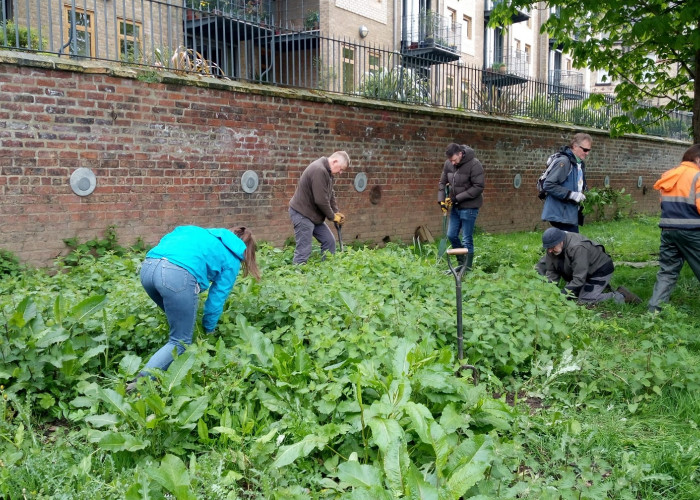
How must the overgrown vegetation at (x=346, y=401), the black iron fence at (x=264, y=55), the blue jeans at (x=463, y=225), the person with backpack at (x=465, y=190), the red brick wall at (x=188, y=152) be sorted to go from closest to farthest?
the overgrown vegetation at (x=346, y=401) < the red brick wall at (x=188, y=152) < the black iron fence at (x=264, y=55) < the person with backpack at (x=465, y=190) < the blue jeans at (x=463, y=225)

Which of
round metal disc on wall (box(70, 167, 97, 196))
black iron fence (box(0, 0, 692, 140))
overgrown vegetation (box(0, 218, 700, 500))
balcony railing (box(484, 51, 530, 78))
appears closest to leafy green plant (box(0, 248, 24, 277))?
round metal disc on wall (box(70, 167, 97, 196))

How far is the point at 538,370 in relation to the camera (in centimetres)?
436

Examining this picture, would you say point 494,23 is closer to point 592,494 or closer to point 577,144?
point 577,144

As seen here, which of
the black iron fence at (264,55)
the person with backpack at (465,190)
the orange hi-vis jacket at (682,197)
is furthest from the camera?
the person with backpack at (465,190)

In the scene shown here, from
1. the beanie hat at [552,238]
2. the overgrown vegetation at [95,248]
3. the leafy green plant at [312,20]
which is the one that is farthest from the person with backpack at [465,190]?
the leafy green plant at [312,20]

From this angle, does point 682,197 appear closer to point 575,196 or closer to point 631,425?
point 575,196

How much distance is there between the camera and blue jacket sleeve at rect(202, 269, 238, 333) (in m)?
4.27

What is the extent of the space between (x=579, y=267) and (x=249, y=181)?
4748mm

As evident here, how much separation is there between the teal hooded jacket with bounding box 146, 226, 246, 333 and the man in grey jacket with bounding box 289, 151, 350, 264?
294 cm

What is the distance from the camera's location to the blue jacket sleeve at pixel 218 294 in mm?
4273

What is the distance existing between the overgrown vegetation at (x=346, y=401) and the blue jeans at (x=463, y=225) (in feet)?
10.4

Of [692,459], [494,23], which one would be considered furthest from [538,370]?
[494,23]

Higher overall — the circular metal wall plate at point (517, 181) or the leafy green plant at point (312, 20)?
the leafy green plant at point (312, 20)

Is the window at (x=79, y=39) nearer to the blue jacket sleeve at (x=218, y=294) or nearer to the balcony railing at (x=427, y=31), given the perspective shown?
the blue jacket sleeve at (x=218, y=294)
